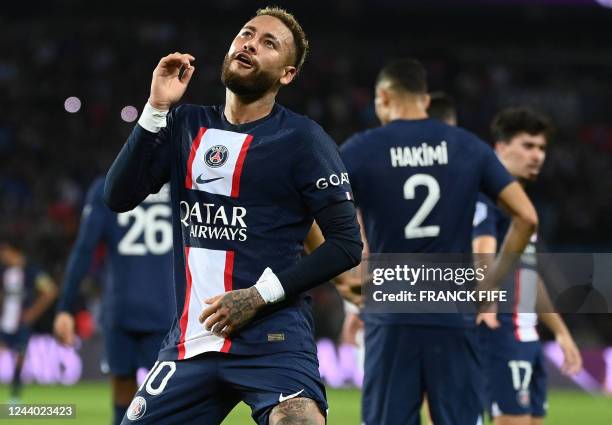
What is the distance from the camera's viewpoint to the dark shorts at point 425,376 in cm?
566

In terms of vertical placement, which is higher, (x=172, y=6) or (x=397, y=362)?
(x=172, y=6)

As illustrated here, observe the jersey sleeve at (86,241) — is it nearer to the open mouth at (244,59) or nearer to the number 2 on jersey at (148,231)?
the number 2 on jersey at (148,231)

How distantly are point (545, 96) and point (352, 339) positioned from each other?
2086cm

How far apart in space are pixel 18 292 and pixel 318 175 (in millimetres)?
12022

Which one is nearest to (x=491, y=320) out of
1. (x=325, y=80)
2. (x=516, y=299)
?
(x=516, y=299)

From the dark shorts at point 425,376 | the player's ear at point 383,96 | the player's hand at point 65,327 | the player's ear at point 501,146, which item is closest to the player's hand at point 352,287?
the dark shorts at point 425,376

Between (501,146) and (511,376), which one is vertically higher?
(501,146)

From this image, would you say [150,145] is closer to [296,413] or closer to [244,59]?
[244,59]

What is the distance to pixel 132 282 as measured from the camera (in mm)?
7523

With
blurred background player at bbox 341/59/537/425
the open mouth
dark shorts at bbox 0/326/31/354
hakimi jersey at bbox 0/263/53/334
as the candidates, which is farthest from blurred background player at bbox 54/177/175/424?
hakimi jersey at bbox 0/263/53/334

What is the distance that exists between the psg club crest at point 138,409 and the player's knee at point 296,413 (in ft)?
1.50

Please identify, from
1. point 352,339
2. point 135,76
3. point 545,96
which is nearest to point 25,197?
point 135,76

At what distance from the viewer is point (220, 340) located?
3.93 m

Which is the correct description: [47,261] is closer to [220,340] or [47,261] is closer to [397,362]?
[397,362]
